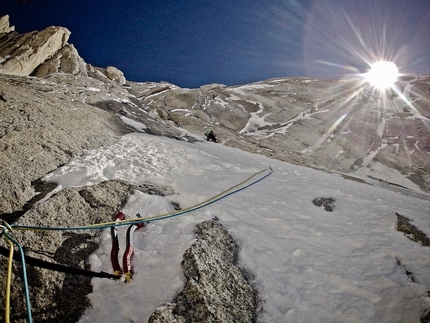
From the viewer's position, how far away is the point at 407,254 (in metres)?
5.94

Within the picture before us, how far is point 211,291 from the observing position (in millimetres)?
4434

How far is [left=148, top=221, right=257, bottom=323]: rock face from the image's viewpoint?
4043 mm

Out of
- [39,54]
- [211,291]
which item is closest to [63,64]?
[39,54]

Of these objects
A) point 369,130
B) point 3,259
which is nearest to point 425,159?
point 369,130

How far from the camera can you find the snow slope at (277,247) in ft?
14.7

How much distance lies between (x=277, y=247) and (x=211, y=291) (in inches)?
96.0

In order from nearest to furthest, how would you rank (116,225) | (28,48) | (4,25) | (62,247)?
(116,225)
(62,247)
(28,48)
(4,25)

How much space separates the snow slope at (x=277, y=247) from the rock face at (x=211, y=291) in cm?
21

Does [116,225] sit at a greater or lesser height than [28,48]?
lesser

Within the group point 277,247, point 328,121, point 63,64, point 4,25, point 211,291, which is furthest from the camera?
point 4,25

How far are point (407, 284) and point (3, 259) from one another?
7.90 metres

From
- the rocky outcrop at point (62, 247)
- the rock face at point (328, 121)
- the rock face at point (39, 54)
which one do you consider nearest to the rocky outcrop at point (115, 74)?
the rock face at point (328, 121)

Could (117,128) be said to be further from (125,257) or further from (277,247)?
(277,247)

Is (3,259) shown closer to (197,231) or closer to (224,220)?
(197,231)
